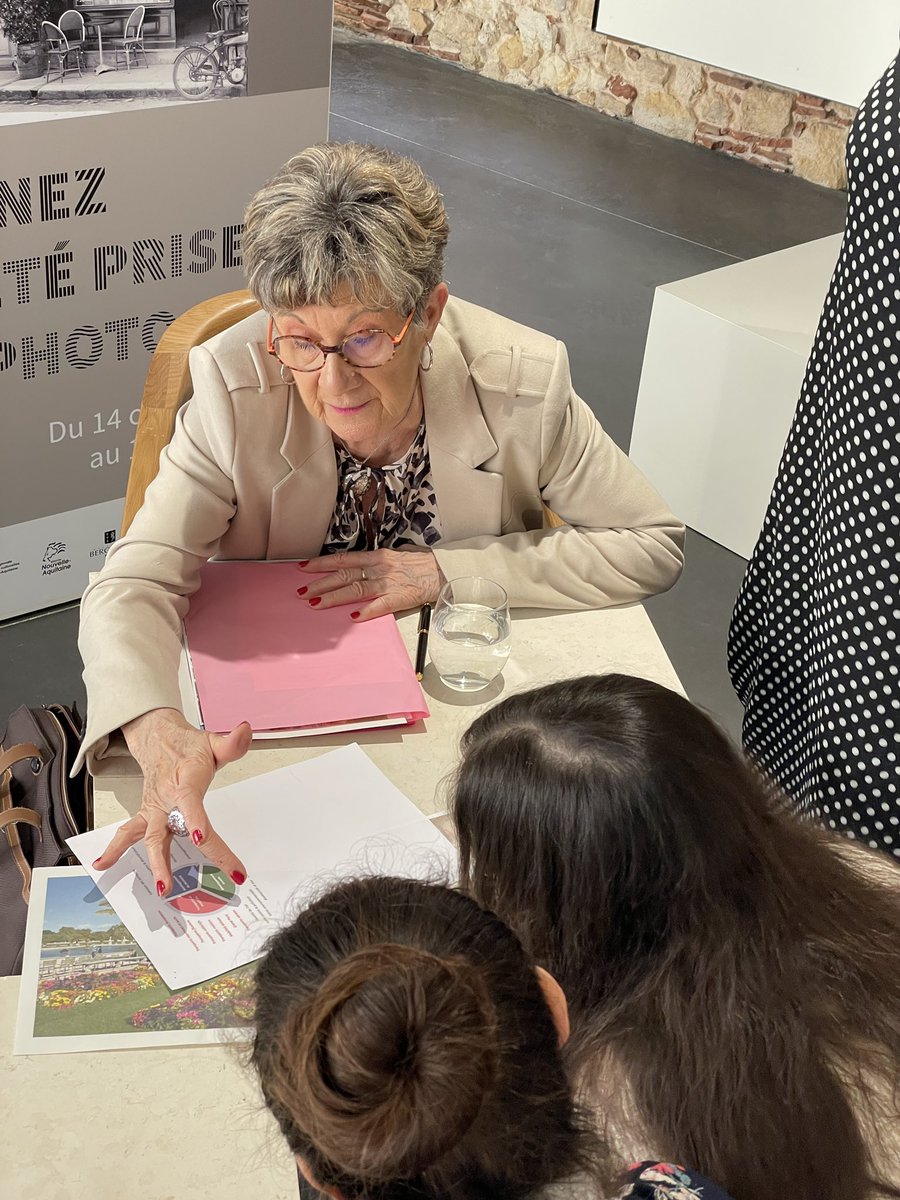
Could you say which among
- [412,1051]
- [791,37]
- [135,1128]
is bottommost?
[135,1128]

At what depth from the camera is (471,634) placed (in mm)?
1707

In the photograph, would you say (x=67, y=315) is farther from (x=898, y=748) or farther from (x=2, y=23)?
(x=898, y=748)

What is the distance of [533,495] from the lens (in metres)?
2.03

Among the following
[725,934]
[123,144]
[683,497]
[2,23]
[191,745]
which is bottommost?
[683,497]

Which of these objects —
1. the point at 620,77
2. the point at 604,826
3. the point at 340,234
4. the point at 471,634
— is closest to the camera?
the point at 604,826

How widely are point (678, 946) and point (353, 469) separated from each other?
1.01 metres

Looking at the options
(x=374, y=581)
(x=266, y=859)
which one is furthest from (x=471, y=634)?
(x=266, y=859)

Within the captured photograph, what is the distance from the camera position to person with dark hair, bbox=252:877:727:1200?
76 centimetres

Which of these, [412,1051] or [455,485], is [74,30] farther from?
[412,1051]

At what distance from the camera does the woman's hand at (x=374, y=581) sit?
1806mm

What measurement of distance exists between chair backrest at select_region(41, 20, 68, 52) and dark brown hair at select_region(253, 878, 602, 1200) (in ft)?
6.99

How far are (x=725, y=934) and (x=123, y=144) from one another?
2161 millimetres

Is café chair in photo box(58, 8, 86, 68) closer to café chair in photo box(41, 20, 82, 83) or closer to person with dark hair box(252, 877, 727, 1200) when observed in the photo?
café chair in photo box(41, 20, 82, 83)

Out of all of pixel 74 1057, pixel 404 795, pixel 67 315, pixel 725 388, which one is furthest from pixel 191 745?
pixel 725 388
